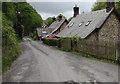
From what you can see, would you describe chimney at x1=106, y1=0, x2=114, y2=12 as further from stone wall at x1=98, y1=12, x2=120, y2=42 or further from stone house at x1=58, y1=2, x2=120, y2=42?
stone wall at x1=98, y1=12, x2=120, y2=42

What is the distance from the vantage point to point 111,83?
32.4ft

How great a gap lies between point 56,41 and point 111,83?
30.5 m

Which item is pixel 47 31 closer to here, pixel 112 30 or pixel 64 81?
pixel 112 30

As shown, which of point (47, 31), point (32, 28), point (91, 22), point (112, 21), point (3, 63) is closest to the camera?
point (3, 63)

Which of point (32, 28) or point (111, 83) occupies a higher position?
point (32, 28)

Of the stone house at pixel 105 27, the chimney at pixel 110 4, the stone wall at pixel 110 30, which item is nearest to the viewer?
the stone house at pixel 105 27

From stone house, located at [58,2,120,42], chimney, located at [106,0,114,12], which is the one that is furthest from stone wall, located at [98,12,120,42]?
chimney, located at [106,0,114,12]

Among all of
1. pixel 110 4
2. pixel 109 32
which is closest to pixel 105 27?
pixel 109 32

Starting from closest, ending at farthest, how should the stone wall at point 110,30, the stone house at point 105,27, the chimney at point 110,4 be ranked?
the stone house at point 105,27, the stone wall at point 110,30, the chimney at point 110,4

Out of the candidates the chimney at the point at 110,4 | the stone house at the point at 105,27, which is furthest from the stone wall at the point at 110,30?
the chimney at the point at 110,4

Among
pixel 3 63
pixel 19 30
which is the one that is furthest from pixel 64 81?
pixel 19 30

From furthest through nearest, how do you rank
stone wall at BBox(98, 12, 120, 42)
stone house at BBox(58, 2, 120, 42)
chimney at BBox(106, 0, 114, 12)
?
chimney at BBox(106, 0, 114, 12) → stone wall at BBox(98, 12, 120, 42) → stone house at BBox(58, 2, 120, 42)

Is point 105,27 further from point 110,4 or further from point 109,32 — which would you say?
point 110,4

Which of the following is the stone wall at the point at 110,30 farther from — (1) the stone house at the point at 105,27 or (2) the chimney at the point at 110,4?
(2) the chimney at the point at 110,4
